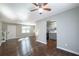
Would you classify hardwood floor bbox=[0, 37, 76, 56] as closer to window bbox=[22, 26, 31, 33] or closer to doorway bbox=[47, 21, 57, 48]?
doorway bbox=[47, 21, 57, 48]

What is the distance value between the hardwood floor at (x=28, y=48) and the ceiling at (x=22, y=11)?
47 centimetres

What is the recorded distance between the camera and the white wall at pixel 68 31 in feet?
6.48

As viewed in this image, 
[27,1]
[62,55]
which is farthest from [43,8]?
[62,55]

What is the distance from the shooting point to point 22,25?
1.99 m

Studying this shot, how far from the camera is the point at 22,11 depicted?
1899 mm

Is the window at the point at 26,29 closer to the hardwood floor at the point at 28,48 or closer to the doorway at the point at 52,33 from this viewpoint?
the hardwood floor at the point at 28,48

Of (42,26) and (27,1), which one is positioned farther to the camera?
(42,26)

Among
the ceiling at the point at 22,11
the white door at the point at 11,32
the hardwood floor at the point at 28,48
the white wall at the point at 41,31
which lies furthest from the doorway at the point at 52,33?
the white door at the point at 11,32

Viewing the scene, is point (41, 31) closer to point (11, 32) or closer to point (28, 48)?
point (28, 48)

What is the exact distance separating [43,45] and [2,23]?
1.09 m

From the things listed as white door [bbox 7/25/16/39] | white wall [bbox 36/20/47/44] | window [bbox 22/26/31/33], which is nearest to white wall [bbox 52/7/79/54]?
white wall [bbox 36/20/47/44]

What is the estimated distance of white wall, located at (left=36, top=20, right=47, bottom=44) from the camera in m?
2.12

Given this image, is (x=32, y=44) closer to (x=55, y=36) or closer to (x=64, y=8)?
(x=55, y=36)

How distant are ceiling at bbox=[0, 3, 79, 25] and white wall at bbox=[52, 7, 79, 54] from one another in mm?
162
